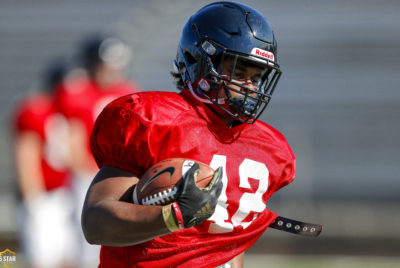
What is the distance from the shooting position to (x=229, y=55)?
231 cm

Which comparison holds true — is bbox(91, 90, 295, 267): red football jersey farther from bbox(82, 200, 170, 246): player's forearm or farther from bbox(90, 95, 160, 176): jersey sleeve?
bbox(82, 200, 170, 246): player's forearm

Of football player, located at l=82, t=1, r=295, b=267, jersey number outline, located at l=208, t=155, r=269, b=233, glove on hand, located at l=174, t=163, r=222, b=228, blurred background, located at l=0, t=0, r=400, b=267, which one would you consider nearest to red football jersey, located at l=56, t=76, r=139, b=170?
football player, located at l=82, t=1, r=295, b=267

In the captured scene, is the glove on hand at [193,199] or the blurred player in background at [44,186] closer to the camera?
the glove on hand at [193,199]

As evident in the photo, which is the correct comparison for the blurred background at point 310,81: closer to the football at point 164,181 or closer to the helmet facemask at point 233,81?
the helmet facemask at point 233,81

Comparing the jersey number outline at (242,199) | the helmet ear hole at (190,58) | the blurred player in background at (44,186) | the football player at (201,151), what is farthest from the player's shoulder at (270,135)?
the blurred player in background at (44,186)

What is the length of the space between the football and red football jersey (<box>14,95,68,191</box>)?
10.7 ft

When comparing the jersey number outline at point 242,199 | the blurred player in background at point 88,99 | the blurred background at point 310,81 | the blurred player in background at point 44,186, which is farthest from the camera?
the blurred background at point 310,81

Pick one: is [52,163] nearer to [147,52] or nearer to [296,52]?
[147,52]

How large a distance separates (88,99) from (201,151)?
3.02 meters

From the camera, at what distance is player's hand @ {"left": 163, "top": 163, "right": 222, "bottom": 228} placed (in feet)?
6.14

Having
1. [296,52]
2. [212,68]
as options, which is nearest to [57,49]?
[296,52]

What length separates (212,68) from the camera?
2314 millimetres

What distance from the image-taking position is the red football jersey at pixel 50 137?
16.9 feet

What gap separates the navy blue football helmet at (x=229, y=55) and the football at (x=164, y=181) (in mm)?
340
